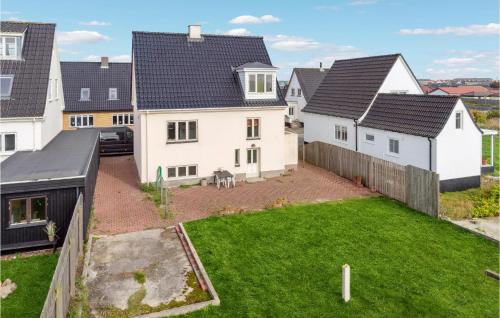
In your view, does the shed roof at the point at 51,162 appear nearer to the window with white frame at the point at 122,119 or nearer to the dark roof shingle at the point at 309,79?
the window with white frame at the point at 122,119

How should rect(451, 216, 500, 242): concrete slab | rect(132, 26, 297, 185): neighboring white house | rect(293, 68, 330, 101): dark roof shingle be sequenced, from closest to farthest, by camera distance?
rect(451, 216, 500, 242): concrete slab
rect(132, 26, 297, 185): neighboring white house
rect(293, 68, 330, 101): dark roof shingle

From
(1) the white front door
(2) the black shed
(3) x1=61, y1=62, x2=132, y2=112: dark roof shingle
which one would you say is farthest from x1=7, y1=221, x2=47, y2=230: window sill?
(3) x1=61, y1=62, x2=132, y2=112: dark roof shingle

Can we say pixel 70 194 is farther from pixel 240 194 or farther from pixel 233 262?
pixel 240 194

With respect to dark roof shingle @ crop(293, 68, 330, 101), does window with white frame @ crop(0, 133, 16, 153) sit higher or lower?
lower

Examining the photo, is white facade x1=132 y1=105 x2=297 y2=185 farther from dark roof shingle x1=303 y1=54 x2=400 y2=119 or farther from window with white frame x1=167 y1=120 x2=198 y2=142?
dark roof shingle x1=303 y1=54 x2=400 y2=119

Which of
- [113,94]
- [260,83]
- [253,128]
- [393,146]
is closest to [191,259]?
[253,128]

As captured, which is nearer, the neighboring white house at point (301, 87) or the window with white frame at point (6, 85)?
the window with white frame at point (6, 85)

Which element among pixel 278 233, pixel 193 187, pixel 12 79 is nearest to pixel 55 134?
pixel 12 79

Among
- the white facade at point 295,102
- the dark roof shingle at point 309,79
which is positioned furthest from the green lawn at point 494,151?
the white facade at point 295,102
